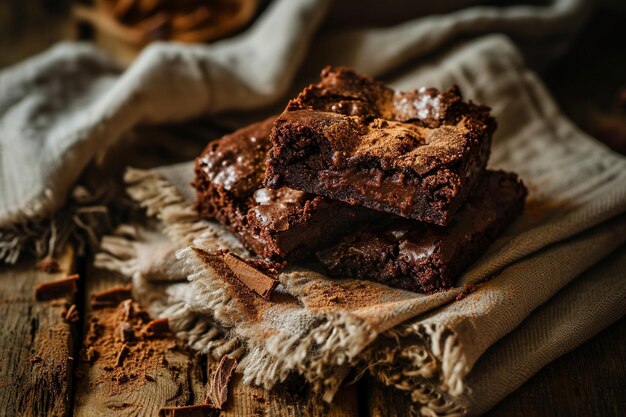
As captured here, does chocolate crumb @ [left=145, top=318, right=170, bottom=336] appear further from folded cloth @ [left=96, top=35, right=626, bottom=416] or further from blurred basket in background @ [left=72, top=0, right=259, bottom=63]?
blurred basket in background @ [left=72, top=0, right=259, bottom=63]

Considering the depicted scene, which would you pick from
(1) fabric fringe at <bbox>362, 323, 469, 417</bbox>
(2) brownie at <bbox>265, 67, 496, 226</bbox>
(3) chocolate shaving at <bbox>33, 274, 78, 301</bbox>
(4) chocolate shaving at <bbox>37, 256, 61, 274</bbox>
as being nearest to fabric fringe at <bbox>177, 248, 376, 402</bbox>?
(1) fabric fringe at <bbox>362, 323, 469, 417</bbox>

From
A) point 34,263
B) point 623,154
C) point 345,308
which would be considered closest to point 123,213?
point 34,263

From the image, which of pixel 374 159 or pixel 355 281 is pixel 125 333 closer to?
pixel 355 281

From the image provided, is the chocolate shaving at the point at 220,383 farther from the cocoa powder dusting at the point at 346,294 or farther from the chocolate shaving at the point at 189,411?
the cocoa powder dusting at the point at 346,294

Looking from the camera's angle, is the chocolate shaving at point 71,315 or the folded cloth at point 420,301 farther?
the chocolate shaving at point 71,315

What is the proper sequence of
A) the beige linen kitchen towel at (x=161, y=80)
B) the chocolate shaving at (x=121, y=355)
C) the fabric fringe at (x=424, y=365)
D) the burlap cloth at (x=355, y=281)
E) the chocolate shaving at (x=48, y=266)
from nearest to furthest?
the fabric fringe at (x=424, y=365), the burlap cloth at (x=355, y=281), the chocolate shaving at (x=121, y=355), the chocolate shaving at (x=48, y=266), the beige linen kitchen towel at (x=161, y=80)

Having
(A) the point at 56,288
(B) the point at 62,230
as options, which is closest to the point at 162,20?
(B) the point at 62,230

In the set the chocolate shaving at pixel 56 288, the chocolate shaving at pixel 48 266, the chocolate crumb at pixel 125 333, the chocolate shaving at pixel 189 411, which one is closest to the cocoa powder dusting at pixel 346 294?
the chocolate shaving at pixel 189 411
